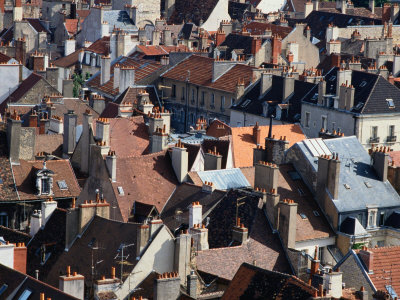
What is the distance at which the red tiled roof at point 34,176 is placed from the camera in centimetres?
6222

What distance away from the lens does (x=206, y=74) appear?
9762cm

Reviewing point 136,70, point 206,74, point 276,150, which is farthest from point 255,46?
point 276,150

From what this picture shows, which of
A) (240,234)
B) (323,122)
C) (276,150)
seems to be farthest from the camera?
(323,122)

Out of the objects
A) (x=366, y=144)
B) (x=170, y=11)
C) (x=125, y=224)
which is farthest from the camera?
(x=170, y=11)

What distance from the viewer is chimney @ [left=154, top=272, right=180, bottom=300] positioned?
46.1 meters

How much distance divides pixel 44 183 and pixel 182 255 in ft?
45.8

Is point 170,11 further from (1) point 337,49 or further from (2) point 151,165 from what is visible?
(2) point 151,165

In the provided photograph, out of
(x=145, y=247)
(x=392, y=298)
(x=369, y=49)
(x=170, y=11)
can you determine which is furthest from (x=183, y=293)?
(x=170, y=11)

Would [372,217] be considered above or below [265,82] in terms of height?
below

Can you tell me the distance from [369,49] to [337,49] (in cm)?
418

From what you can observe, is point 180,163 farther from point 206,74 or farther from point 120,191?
point 206,74

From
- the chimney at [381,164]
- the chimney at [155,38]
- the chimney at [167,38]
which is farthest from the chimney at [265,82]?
the chimney at [167,38]

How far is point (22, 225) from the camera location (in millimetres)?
61094

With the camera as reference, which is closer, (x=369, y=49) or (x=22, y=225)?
(x=22, y=225)
